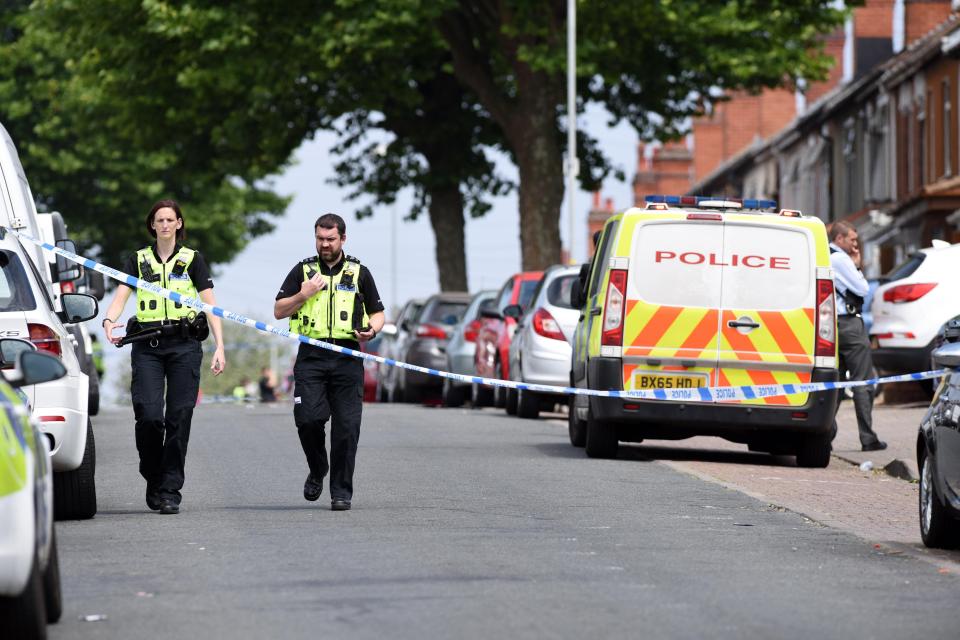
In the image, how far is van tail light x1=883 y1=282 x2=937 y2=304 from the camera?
77.9ft

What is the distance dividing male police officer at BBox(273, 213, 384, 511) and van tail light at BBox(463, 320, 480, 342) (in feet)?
48.5

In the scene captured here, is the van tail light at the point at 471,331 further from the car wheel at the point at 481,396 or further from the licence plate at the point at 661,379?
the licence plate at the point at 661,379

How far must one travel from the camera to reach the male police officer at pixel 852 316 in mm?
17812

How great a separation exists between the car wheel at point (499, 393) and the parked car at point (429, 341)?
7.59ft

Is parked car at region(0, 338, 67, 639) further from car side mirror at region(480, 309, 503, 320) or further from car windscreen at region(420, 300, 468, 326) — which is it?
car windscreen at region(420, 300, 468, 326)

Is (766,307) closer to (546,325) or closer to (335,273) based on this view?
(335,273)

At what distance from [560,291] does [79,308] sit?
10586 millimetres

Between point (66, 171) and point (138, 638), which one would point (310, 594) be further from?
point (66, 171)

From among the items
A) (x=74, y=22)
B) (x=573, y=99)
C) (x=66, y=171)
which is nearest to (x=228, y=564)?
(x=573, y=99)

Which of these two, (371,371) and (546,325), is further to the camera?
(371,371)

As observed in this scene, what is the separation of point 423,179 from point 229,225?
15470 millimetres

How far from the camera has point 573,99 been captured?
3741cm

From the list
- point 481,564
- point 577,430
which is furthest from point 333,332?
point 577,430

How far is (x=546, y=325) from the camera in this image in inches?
874
